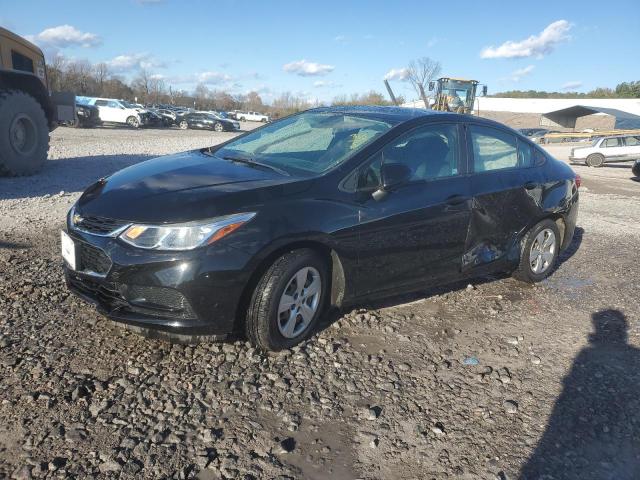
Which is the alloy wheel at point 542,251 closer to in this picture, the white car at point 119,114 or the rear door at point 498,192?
the rear door at point 498,192

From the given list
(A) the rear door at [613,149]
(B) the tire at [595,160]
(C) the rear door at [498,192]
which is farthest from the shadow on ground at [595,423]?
(A) the rear door at [613,149]

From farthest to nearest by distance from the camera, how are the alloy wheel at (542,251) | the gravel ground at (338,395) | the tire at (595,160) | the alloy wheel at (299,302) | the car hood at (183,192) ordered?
the tire at (595,160)
the alloy wheel at (542,251)
the alloy wheel at (299,302)
the car hood at (183,192)
the gravel ground at (338,395)

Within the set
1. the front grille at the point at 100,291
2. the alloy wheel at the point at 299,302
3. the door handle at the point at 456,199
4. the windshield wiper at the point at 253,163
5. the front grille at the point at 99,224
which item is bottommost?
the alloy wheel at the point at 299,302

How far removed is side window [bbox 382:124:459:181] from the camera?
3947mm

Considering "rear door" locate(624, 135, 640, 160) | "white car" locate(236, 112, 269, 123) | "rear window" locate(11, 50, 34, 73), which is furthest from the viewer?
"white car" locate(236, 112, 269, 123)

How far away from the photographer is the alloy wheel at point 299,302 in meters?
3.36

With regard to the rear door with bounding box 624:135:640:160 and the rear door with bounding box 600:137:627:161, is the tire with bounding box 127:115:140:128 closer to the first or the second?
the rear door with bounding box 600:137:627:161

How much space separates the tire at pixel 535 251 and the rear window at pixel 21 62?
8.73 m

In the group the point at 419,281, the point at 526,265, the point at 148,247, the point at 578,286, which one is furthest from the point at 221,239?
the point at 578,286

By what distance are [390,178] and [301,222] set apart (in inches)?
32.0

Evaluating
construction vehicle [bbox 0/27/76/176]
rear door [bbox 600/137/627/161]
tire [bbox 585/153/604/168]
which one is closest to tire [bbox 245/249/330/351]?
construction vehicle [bbox 0/27/76/176]

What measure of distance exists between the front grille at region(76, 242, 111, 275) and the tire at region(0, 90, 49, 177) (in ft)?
21.2

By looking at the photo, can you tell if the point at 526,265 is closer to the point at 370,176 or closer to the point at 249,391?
the point at 370,176

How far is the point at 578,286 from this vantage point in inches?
211
